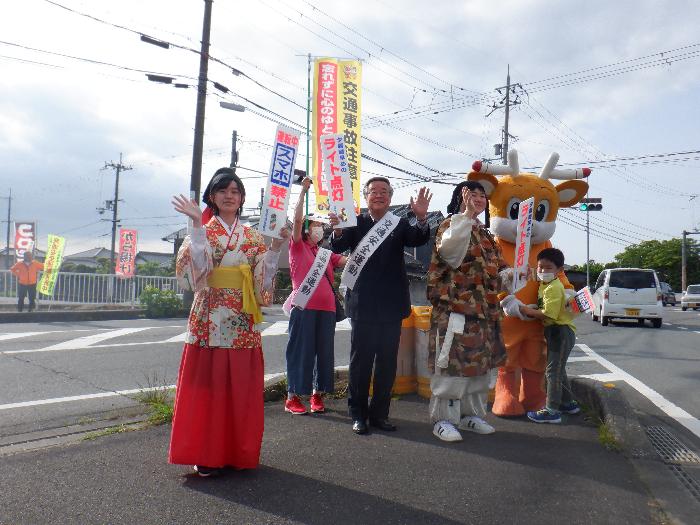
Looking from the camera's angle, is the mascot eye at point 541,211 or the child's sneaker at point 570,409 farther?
the mascot eye at point 541,211

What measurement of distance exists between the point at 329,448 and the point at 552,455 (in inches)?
57.5

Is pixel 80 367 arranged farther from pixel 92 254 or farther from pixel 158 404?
pixel 92 254

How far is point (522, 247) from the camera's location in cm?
426

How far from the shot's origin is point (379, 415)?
13.4ft

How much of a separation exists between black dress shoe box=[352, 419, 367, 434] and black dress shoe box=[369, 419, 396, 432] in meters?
0.16

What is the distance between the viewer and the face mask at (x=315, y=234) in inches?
179

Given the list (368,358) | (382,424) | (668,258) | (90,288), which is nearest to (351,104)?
(368,358)

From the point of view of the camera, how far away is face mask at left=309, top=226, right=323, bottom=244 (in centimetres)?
455

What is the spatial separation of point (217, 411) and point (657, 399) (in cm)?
536

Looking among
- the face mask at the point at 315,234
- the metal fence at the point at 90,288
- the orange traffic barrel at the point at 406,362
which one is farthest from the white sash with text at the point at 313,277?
the metal fence at the point at 90,288

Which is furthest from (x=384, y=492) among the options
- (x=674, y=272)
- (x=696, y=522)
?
(x=674, y=272)

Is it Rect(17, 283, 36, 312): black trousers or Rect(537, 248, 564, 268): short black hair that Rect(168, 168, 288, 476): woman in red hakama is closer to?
Rect(537, 248, 564, 268): short black hair

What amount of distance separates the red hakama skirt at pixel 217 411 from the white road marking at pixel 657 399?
3911 mm

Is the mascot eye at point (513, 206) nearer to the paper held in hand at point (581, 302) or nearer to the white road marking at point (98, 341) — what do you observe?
the paper held in hand at point (581, 302)
